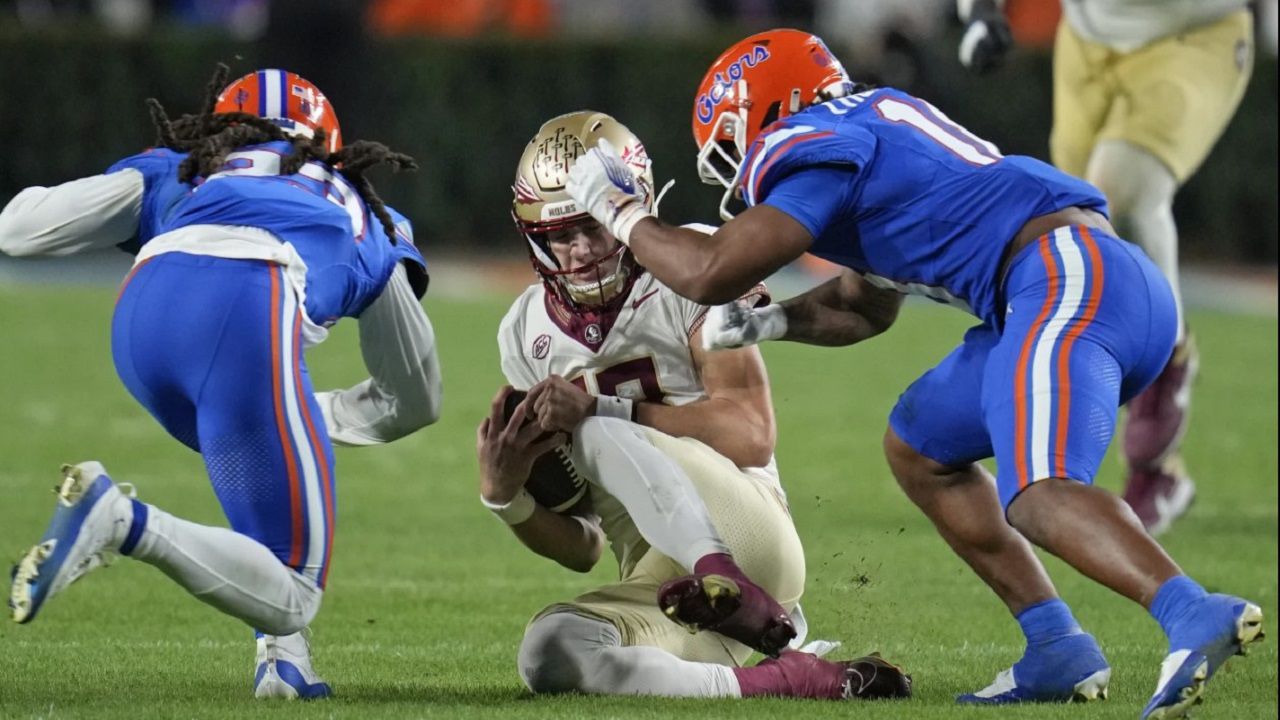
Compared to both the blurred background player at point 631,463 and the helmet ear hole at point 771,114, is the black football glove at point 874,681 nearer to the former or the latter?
the blurred background player at point 631,463

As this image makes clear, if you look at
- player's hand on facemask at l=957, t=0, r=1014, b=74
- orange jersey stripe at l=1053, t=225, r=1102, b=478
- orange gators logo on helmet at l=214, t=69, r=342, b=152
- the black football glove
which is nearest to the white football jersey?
the black football glove

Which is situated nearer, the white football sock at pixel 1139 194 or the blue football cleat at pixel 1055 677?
the blue football cleat at pixel 1055 677

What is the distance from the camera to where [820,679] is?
4.09 metres

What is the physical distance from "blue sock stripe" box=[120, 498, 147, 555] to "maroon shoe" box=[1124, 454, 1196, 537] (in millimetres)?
4077

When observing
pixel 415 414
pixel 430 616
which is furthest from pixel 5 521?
pixel 415 414

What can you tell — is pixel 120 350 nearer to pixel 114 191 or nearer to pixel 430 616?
pixel 114 191

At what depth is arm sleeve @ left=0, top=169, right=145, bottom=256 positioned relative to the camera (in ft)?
13.6

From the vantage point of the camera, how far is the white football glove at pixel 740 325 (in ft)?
14.1

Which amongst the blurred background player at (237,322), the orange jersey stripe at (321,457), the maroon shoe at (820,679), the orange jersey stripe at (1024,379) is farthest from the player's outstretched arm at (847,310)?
the orange jersey stripe at (321,457)

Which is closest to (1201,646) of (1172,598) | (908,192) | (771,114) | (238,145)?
(1172,598)

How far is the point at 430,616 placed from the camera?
17.6 ft

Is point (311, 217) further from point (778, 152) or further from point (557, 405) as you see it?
point (778, 152)

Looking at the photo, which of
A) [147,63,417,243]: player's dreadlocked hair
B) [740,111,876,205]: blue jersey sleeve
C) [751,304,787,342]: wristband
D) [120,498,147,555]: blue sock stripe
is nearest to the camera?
[120,498,147,555]: blue sock stripe

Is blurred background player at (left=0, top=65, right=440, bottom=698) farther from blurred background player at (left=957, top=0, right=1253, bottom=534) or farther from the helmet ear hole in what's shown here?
blurred background player at (left=957, top=0, right=1253, bottom=534)
